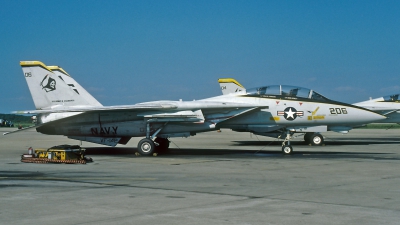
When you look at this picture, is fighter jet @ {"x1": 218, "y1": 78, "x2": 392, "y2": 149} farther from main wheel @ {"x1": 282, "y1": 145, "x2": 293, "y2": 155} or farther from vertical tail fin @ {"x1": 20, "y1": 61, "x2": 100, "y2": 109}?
vertical tail fin @ {"x1": 20, "y1": 61, "x2": 100, "y2": 109}

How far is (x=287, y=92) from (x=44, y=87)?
359 inches

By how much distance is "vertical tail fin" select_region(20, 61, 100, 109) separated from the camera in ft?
61.2

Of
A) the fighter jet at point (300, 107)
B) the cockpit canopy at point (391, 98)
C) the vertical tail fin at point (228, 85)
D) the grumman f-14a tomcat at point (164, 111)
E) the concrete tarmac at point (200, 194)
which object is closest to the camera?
the concrete tarmac at point (200, 194)

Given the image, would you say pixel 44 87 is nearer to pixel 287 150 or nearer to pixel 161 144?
pixel 161 144

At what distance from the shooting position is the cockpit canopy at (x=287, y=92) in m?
18.8

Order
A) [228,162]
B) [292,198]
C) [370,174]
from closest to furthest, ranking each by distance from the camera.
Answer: [292,198]
[370,174]
[228,162]

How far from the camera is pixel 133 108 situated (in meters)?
17.3

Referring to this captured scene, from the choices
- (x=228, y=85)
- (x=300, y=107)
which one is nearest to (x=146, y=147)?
(x=300, y=107)

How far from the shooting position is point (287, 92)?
18.8 meters

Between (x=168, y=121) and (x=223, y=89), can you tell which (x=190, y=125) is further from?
(x=223, y=89)

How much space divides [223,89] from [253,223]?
94.2ft

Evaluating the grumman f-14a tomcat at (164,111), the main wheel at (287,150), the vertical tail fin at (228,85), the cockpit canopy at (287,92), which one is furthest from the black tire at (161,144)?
the vertical tail fin at (228,85)

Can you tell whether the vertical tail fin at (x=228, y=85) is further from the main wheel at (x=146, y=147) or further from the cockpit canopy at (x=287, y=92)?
the main wheel at (x=146, y=147)

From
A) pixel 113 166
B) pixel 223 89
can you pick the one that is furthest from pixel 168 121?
pixel 223 89
